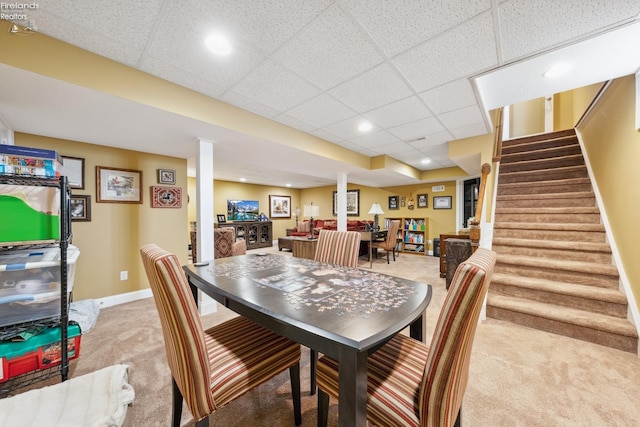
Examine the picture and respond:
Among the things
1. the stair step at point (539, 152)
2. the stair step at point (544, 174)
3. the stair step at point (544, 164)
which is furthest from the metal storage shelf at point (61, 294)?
the stair step at point (539, 152)

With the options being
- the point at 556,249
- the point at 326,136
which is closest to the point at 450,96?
the point at 326,136

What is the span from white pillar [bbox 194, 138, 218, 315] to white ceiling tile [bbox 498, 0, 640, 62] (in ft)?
9.59

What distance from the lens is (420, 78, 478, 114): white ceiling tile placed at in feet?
7.34

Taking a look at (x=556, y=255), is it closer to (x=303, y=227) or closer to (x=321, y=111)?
(x=321, y=111)

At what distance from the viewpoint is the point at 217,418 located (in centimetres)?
139

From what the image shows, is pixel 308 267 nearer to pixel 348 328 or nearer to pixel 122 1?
pixel 348 328

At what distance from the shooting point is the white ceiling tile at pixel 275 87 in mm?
1967

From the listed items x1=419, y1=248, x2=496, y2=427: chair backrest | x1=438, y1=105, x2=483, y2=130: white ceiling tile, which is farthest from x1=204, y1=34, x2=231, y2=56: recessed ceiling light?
x1=438, y1=105, x2=483, y2=130: white ceiling tile

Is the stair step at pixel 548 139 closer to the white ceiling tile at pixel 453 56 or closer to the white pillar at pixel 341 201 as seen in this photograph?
the white pillar at pixel 341 201

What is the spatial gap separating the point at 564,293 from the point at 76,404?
3763mm

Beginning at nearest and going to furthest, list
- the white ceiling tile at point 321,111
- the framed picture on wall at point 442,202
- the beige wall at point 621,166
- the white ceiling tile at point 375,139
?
the beige wall at point 621,166 → the white ceiling tile at point 321,111 → the white ceiling tile at point 375,139 → the framed picture on wall at point 442,202

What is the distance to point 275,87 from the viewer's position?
2199mm

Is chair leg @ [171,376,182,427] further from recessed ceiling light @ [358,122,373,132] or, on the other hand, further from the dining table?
recessed ceiling light @ [358,122,373,132]

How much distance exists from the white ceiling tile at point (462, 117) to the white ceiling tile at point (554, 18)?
1.05 meters
